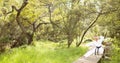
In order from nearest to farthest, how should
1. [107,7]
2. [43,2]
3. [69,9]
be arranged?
[107,7], [69,9], [43,2]

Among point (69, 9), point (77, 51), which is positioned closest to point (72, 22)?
point (69, 9)

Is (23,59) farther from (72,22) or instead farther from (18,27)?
(18,27)

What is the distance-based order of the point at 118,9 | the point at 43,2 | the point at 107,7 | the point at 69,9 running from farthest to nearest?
the point at 43,2
the point at 69,9
the point at 107,7
the point at 118,9

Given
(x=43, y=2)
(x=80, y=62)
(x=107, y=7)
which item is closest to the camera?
(x=80, y=62)

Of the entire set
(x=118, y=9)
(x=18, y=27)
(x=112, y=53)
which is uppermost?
(x=118, y=9)

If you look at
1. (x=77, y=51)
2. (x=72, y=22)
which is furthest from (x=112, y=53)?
(x=72, y=22)

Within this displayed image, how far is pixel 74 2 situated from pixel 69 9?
0.48 m

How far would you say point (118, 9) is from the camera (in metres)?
10.4

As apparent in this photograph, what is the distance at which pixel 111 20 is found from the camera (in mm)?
10914

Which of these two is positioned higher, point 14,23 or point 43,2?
point 43,2

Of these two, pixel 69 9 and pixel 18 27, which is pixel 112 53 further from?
pixel 18 27

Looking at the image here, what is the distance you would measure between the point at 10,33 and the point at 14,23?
682mm

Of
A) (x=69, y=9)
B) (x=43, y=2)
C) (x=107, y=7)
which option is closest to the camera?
(x=107, y=7)

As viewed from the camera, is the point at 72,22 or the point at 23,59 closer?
the point at 23,59
